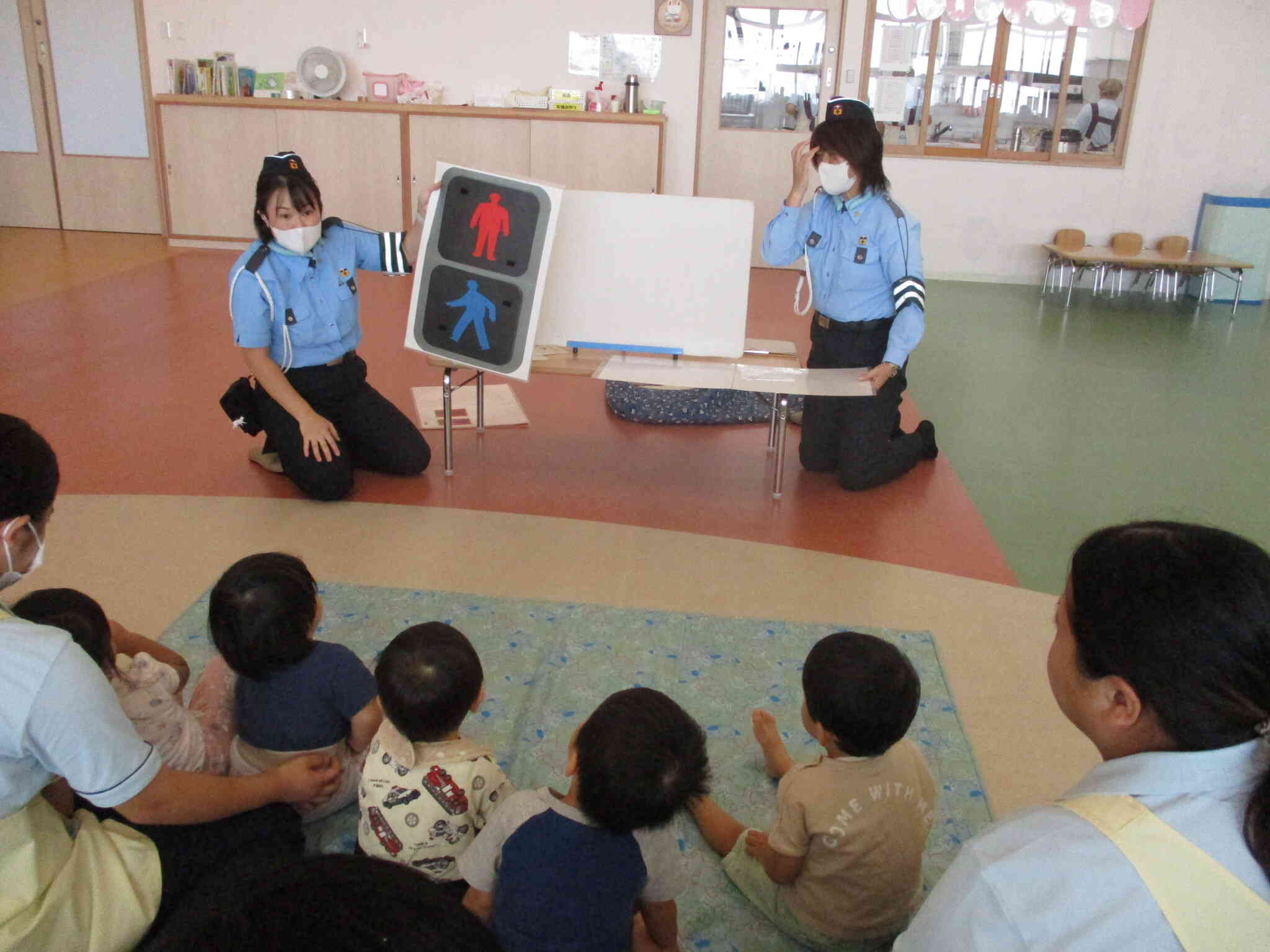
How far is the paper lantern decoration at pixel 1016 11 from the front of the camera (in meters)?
7.42

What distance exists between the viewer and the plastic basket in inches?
299

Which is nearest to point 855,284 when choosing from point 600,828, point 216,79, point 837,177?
point 837,177

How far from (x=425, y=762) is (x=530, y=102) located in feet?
22.5

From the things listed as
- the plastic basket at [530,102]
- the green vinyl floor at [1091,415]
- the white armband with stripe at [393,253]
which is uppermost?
the plastic basket at [530,102]

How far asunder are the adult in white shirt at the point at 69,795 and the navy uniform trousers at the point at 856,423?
2468 mm

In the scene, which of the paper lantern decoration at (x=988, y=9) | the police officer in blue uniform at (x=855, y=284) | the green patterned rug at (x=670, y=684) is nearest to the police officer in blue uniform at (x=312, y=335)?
the green patterned rug at (x=670, y=684)

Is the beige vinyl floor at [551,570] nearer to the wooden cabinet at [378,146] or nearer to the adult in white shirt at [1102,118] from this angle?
the wooden cabinet at [378,146]

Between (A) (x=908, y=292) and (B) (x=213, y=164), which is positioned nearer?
(A) (x=908, y=292)

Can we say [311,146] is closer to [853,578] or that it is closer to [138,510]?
[138,510]

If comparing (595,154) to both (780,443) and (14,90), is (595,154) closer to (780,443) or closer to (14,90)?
(14,90)

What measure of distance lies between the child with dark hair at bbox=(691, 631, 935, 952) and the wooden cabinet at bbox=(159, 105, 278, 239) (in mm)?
6997

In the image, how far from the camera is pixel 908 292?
3.35 metres

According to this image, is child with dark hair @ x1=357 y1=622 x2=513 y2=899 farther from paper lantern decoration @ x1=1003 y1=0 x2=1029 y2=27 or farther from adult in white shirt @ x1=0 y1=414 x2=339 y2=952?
paper lantern decoration @ x1=1003 y1=0 x2=1029 y2=27

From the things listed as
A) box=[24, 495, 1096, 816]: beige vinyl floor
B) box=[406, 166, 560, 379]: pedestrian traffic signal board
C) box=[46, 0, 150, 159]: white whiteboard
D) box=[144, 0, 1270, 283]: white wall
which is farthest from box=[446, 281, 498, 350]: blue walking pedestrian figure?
box=[46, 0, 150, 159]: white whiteboard
